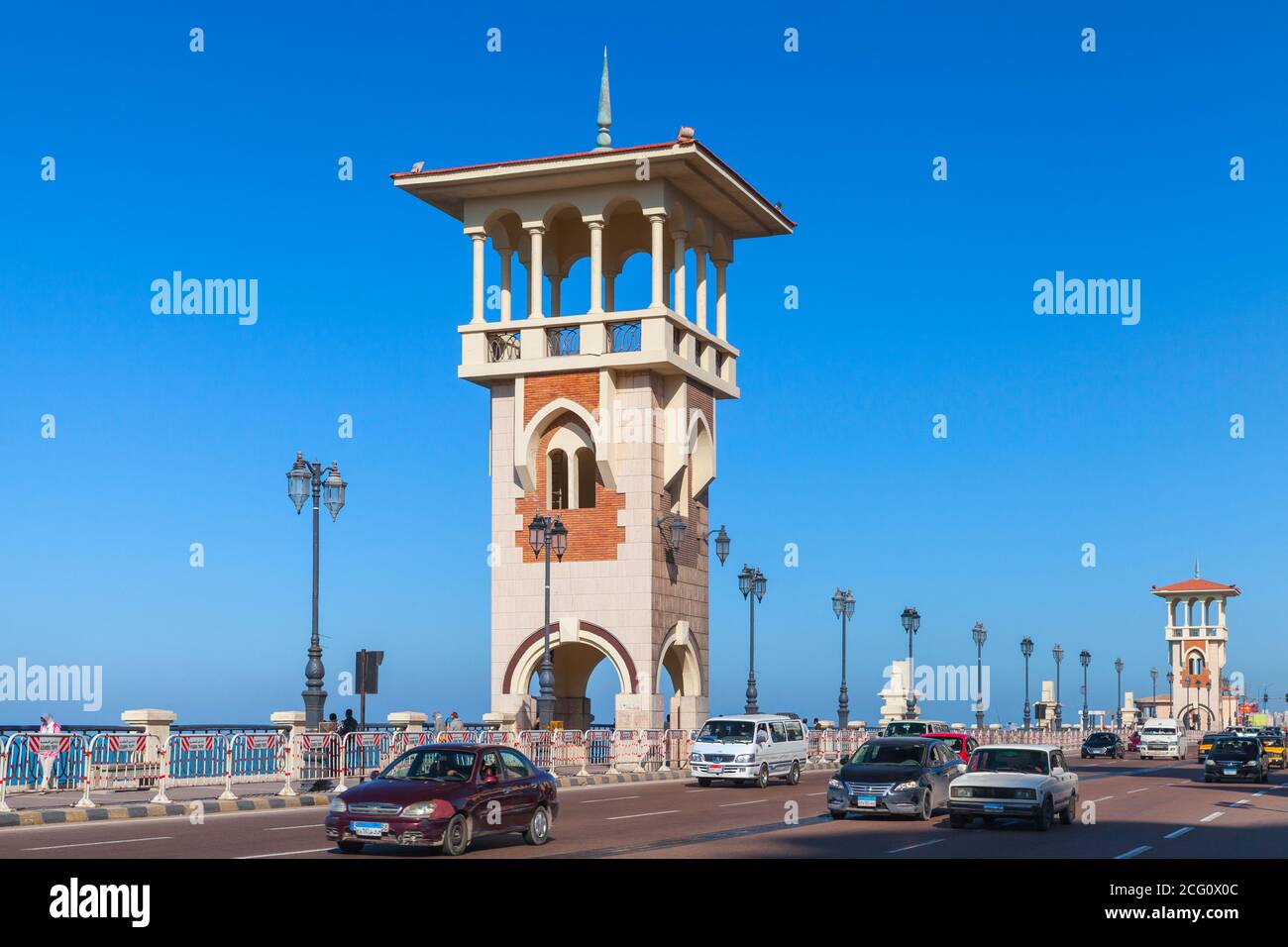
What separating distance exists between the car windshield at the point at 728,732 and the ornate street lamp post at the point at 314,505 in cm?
1072

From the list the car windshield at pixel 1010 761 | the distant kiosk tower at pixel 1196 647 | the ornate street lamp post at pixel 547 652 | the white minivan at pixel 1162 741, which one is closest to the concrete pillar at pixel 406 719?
the ornate street lamp post at pixel 547 652

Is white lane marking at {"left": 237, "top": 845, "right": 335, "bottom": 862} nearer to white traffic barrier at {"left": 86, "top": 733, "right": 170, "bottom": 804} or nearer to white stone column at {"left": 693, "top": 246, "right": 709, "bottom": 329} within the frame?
white traffic barrier at {"left": 86, "top": 733, "right": 170, "bottom": 804}

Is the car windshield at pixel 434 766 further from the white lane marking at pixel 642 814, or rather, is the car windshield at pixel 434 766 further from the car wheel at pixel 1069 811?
the car wheel at pixel 1069 811

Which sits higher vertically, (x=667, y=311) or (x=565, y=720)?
(x=667, y=311)

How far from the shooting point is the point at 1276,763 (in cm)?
6606

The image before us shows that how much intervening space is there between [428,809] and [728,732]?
21.3 m

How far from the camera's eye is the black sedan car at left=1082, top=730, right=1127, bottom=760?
80062 mm

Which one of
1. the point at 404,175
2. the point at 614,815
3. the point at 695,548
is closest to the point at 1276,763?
the point at 695,548

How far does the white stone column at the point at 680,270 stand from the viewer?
53.8 m

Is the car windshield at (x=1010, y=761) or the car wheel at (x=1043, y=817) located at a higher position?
the car windshield at (x=1010, y=761)

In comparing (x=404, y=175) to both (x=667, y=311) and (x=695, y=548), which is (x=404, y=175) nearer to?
(x=667, y=311)

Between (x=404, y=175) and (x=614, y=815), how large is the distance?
31612 mm

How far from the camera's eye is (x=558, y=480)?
5562 centimetres

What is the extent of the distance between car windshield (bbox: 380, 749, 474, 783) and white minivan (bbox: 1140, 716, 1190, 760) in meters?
62.3
